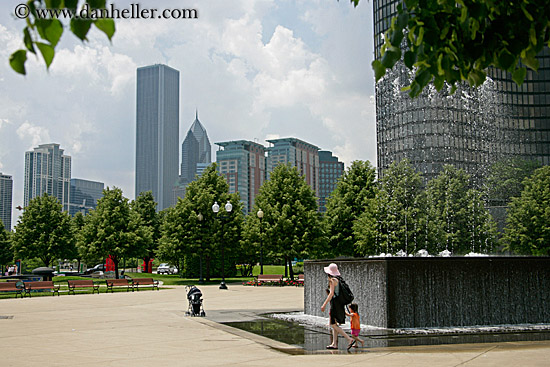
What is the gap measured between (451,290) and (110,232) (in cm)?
4250

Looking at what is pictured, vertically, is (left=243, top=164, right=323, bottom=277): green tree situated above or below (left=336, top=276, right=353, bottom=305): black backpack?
above

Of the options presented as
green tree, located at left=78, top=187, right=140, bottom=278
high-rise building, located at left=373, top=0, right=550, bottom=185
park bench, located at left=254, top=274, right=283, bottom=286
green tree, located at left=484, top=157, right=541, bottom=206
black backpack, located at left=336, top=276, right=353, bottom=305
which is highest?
high-rise building, located at left=373, top=0, right=550, bottom=185

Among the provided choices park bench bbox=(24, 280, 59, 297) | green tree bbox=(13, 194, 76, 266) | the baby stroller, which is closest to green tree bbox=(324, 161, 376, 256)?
park bench bbox=(24, 280, 59, 297)

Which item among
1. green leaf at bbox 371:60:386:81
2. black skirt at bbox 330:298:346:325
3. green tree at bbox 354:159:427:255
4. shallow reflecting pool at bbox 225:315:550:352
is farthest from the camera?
green tree at bbox 354:159:427:255

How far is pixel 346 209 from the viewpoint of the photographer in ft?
169

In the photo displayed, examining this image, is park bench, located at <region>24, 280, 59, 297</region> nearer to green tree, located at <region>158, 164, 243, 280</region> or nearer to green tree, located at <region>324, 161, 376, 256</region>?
green tree, located at <region>158, 164, 243, 280</region>

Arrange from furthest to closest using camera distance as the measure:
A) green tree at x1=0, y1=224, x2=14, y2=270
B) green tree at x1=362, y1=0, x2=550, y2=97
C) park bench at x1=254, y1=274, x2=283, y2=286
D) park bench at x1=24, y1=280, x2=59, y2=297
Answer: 1. green tree at x1=0, y1=224, x2=14, y2=270
2. park bench at x1=254, y1=274, x2=283, y2=286
3. park bench at x1=24, y1=280, x2=59, y2=297
4. green tree at x1=362, y1=0, x2=550, y2=97

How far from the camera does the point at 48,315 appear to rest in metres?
20.1

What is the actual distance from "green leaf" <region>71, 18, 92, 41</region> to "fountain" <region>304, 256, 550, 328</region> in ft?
41.7

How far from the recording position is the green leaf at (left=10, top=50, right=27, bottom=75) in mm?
3622

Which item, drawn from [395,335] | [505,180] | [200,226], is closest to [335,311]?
[395,335]

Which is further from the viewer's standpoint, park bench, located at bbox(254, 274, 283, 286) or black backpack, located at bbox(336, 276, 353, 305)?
park bench, located at bbox(254, 274, 283, 286)

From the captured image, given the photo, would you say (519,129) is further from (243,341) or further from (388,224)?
(243,341)

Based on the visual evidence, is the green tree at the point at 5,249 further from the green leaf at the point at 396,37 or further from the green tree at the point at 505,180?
the green leaf at the point at 396,37
